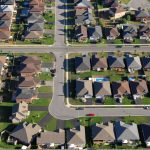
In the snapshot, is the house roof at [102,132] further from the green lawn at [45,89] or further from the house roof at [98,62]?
the house roof at [98,62]

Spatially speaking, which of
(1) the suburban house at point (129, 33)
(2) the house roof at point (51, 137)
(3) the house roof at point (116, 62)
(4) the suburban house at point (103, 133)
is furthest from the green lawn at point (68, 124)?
(1) the suburban house at point (129, 33)

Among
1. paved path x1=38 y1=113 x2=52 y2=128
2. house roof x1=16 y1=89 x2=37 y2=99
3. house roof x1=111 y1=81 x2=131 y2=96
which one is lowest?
paved path x1=38 y1=113 x2=52 y2=128

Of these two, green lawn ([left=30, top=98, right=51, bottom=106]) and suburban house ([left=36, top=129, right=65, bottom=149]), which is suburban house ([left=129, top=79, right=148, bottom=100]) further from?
suburban house ([left=36, top=129, right=65, bottom=149])

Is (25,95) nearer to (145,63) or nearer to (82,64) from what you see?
(82,64)

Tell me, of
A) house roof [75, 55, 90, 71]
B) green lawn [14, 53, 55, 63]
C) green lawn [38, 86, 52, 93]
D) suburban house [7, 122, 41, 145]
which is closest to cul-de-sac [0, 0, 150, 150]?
suburban house [7, 122, 41, 145]

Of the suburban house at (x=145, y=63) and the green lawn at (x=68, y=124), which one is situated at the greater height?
the suburban house at (x=145, y=63)

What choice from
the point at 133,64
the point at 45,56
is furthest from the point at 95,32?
the point at 133,64

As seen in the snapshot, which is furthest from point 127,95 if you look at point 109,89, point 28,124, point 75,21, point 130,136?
point 75,21
